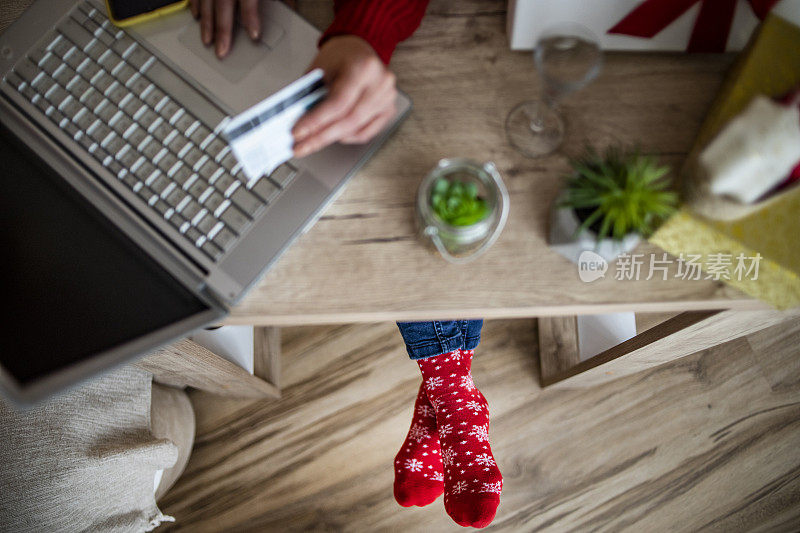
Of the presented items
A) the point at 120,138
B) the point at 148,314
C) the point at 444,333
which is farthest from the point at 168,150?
the point at 444,333

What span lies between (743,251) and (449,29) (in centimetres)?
45

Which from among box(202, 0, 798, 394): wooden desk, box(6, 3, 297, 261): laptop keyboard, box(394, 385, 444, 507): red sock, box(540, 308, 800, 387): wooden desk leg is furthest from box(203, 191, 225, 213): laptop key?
box(394, 385, 444, 507): red sock

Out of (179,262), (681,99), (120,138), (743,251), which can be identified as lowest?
(743,251)

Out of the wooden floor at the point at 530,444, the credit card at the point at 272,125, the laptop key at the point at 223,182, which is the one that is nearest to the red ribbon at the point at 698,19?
the credit card at the point at 272,125

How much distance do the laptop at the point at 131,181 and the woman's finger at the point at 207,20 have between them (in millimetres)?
19

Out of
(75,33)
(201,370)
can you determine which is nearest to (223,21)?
(75,33)

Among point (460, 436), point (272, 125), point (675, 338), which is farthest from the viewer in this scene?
point (460, 436)

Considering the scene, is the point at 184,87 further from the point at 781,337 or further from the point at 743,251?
the point at 781,337

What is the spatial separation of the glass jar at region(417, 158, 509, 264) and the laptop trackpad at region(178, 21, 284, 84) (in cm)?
27

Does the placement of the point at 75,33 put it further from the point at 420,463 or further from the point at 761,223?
the point at 420,463

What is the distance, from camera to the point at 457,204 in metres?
0.59

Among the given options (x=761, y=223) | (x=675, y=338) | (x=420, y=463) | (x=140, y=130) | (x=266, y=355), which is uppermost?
(x=140, y=130)

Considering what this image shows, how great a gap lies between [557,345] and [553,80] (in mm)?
834

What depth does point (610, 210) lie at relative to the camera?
550 mm
